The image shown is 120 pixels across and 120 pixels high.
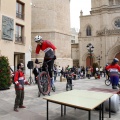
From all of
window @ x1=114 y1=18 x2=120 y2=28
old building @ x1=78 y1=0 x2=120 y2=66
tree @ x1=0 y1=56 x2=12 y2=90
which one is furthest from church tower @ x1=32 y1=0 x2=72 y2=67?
window @ x1=114 y1=18 x2=120 y2=28

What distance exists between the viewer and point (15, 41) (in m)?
18.4

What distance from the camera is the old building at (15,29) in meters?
16.6

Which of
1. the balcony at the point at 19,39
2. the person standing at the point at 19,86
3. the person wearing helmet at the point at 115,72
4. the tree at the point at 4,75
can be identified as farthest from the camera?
the balcony at the point at 19,39

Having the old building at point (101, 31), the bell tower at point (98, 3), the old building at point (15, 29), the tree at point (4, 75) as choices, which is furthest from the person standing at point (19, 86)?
the bell tower at point (98, 3)

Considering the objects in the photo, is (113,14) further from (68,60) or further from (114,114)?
(114,114)

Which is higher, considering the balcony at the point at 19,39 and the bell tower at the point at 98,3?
the bell tower at the point at 98,3

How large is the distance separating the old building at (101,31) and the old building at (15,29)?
69.8 feet

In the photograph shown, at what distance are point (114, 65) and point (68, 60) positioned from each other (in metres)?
20.9

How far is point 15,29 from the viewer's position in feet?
60.6

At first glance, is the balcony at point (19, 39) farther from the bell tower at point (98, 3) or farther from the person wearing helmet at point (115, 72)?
the bell tower at point (98, 3)

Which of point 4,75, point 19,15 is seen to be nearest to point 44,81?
point 4,75

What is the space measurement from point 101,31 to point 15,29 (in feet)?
84.4

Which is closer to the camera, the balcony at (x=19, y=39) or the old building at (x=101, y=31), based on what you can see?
the balcony at (x=19, y=39)

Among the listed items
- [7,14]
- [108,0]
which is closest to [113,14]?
[108,0]
